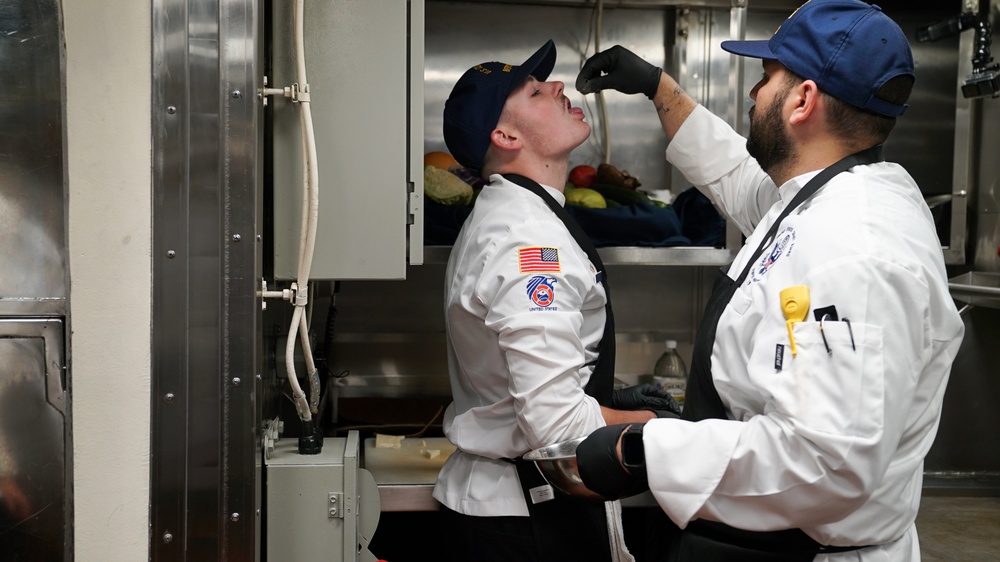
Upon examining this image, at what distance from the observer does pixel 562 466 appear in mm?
1376

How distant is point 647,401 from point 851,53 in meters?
0.85

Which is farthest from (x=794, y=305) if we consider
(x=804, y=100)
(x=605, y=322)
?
(x=605, y=322)

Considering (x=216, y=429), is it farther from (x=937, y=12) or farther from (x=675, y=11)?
(x=937, y=12)

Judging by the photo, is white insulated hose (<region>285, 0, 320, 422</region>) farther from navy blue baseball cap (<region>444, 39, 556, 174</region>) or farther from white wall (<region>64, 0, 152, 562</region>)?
navy blue baseball cap (<region>444, 39, 556, 174</region>)

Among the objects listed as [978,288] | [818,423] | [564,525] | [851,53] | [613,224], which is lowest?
[564,525]

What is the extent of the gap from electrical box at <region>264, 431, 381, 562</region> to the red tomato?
44.2 inches

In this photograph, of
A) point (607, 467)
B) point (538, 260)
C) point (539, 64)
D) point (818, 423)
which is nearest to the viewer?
point (818, 423)

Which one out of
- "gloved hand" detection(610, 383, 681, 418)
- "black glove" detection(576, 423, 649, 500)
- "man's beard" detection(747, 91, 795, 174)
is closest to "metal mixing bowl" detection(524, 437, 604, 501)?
"black glove" detection(576, 423, 649, 500)

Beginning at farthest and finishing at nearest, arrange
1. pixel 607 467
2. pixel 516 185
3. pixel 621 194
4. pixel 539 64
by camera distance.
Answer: pixel 621 194 < pixel 539 64 < pixel 516 185 < pixel 607 467

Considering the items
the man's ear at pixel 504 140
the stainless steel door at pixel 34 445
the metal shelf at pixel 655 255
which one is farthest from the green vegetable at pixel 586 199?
the stainless steel door at pixel 34 445

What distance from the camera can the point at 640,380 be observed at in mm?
2605

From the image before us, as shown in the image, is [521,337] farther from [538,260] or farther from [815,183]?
[815,183]

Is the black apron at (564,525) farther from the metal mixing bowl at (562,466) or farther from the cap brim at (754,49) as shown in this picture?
the cap brim at (754,49)

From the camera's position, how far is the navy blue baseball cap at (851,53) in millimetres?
1288
